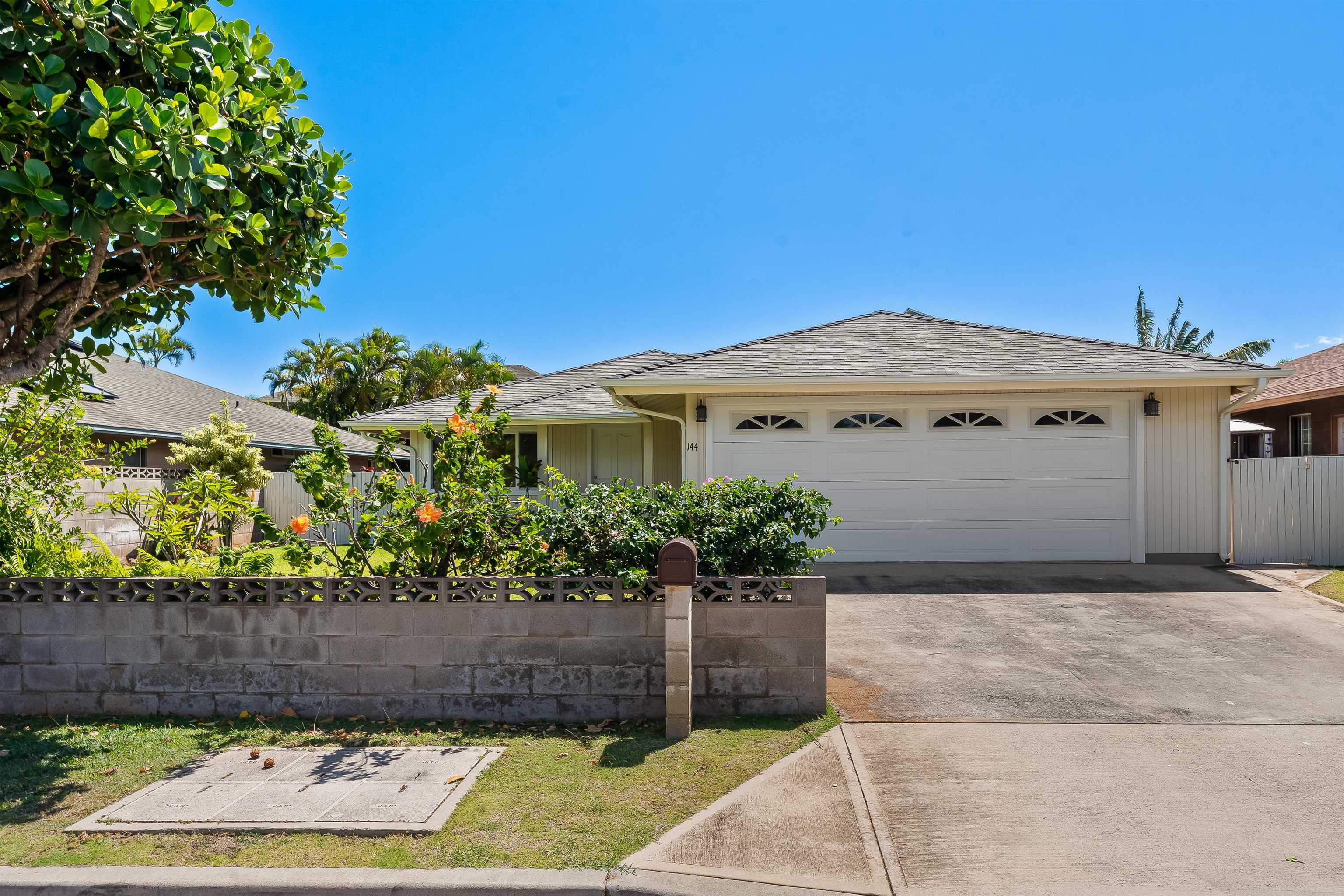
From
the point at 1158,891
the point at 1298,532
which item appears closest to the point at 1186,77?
the point at 1298,532

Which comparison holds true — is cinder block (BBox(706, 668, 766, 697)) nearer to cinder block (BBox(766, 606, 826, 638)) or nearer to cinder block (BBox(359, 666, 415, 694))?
cinder block (BBox(766, 606, 826, 638))

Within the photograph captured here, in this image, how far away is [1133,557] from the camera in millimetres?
10820

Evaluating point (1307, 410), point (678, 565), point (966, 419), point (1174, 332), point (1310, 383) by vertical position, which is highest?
point (1174, 332)

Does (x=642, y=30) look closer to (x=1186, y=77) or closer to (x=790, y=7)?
(x=790, y=7)

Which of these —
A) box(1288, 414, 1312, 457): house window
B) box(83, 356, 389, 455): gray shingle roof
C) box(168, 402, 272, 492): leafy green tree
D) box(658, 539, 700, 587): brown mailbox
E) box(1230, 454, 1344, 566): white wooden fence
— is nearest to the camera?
box(658, 539, 700, 587): brown mailbox

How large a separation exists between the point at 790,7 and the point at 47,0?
7.65 metres

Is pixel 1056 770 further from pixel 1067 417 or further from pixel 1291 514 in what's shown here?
pixel 1291 514

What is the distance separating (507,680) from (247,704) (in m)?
1.73

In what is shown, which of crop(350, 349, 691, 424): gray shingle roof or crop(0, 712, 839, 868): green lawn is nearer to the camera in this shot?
crop(0, 712, 839, 868): green lawn

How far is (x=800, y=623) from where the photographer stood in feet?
15.7

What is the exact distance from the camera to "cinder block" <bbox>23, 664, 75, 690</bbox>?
4.84m

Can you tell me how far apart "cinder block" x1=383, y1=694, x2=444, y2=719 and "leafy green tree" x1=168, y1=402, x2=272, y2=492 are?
11.2 meters

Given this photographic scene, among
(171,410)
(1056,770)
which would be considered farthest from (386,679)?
(171,410)

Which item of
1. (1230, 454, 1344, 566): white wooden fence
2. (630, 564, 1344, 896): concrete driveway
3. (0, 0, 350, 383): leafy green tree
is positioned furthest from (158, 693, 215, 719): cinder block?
(1230, 454, 1344, 566): white wooden fence
